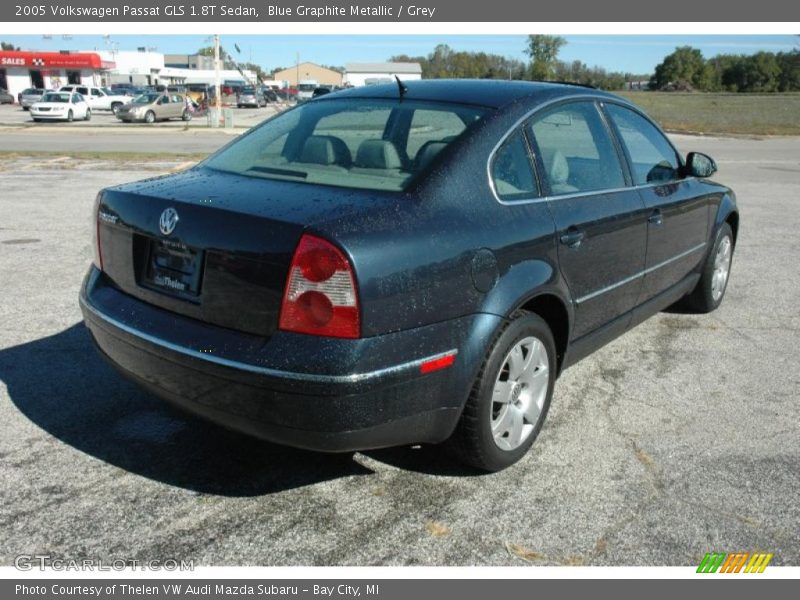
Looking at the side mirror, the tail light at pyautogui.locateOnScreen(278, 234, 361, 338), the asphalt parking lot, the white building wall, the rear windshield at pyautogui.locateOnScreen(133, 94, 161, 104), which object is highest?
the white building wall

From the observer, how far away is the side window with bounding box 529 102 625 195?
3.64 meters

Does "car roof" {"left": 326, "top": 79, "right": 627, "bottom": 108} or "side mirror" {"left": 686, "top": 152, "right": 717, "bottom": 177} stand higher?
"car roof" {"left": 326, "top": 79, "right": 627, "bottom": 108}

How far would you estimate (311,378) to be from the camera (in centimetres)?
261

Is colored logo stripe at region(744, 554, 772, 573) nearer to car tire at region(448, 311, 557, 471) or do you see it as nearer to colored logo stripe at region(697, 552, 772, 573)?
colored logo stripe at region(697, 552, 772, 573)

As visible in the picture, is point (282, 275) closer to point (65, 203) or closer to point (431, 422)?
point (431, 422)

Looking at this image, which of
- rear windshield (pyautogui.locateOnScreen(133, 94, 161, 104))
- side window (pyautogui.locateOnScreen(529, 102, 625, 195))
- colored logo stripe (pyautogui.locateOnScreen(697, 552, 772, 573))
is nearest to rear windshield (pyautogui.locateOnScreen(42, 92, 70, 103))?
rear windshield (pyautogui.locateOnScreen(133, 94, 161, 104))

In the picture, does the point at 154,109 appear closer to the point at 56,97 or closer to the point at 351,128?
the point at 56,97

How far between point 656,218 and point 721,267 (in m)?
1.85

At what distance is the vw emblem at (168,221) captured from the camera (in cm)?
294

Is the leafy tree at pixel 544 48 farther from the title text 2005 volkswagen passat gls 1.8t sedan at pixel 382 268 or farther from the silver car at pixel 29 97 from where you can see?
the title text 2005 volkswagen passat gls 1.8t sedan at pixel 382 268

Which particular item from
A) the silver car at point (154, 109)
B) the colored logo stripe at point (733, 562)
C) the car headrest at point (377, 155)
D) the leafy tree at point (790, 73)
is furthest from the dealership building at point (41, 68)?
the leafy tree at point (790, 73)

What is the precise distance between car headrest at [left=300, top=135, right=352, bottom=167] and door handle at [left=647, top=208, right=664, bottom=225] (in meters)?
1.91

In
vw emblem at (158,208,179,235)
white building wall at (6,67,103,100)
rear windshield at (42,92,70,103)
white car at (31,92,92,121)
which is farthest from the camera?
white building wall at (6,67,103,100)

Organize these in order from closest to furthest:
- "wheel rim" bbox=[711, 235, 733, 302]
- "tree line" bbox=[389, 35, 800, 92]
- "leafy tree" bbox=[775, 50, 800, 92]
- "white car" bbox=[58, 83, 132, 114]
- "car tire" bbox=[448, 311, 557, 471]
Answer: "car tire" bbox=[448, 311, 557, 471]
"wheel rim" bbox=[711, 235, 733, 302]
"white car" bbox=[58, 83, 132, 114]
"tree line" bbox=[389, 35, 800, 92]
"leafy tree" bbox=[775, 50, 800, 92]
